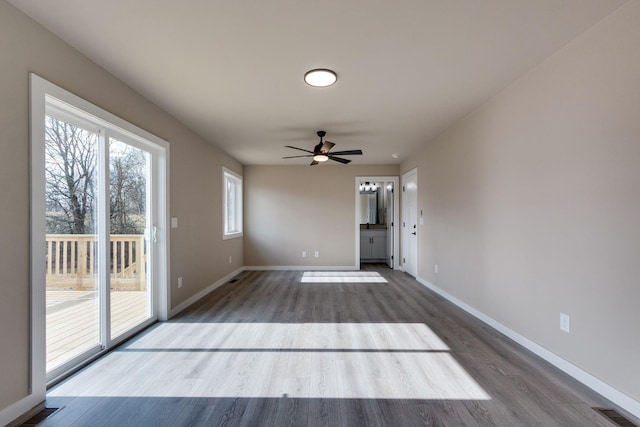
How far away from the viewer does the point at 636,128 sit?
1.69 metres

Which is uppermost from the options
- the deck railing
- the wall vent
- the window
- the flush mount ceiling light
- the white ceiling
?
the white ceiling

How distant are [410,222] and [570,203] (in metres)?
3.77

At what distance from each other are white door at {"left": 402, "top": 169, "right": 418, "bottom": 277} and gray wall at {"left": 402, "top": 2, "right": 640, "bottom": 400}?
6.75ft

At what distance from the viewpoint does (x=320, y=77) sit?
8.29 feet

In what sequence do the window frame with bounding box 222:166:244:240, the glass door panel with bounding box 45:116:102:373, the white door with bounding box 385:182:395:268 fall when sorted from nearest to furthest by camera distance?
the glass door panel with bounding box 45:116:102:373 < the window frame with bounding box 222:166:244:240 < the white door with bounding box 385:182:395:268

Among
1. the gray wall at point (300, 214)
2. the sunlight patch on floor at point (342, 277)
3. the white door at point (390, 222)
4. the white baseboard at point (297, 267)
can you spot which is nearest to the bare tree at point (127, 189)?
the sunlight patch on floor at point (342, 277)

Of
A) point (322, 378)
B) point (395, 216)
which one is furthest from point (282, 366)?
point (395, 216)

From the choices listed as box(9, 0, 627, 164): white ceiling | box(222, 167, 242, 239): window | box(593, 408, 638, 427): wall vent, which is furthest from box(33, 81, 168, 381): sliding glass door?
box(593, 408, 638, 427): wall vent

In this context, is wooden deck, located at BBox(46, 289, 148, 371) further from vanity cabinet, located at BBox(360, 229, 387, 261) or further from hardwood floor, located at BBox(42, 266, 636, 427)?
vanity cabinet, located at BBox(360, 229, 387, 261)

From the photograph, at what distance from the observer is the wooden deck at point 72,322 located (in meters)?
2.05

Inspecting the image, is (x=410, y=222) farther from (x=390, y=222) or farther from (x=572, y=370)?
(x=572, y=370)

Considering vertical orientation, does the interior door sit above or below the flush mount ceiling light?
below

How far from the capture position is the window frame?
536 cm

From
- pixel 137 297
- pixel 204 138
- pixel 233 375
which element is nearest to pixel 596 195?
pixel 233 375
